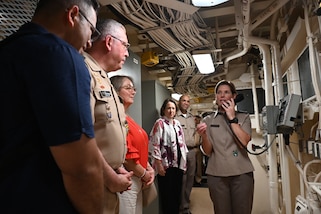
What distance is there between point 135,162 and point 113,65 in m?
0.71

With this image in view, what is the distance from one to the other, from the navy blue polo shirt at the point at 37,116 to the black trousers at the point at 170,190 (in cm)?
295

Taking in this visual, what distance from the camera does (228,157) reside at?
2.21m

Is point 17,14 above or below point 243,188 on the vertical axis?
above

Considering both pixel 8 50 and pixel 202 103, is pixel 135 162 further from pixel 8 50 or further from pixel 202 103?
pixel 202 103

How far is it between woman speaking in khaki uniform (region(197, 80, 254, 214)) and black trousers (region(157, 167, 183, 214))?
1356mm

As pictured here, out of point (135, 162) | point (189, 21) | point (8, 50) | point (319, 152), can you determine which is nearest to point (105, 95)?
point (8, 50)

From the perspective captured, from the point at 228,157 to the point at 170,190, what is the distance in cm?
163

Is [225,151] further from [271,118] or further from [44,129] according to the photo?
[44,129]

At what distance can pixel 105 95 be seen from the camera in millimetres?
1174

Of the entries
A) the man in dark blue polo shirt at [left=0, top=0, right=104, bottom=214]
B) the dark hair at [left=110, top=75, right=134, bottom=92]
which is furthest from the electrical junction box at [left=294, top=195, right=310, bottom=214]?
the man in dark blue polo shirt at [left=0, top=0, right=104, bottom=214]

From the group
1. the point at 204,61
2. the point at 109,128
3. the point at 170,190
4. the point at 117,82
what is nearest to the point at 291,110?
the point at 204,61

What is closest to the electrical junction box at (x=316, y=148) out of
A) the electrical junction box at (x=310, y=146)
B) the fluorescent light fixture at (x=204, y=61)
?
the electrical junction box at (x=310, y=146)

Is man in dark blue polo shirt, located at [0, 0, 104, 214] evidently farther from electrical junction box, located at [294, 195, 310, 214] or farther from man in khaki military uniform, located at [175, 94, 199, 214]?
man in khaki military uniform, located at [175, 94, 199, 214]

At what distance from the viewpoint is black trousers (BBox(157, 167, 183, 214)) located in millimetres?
3570
